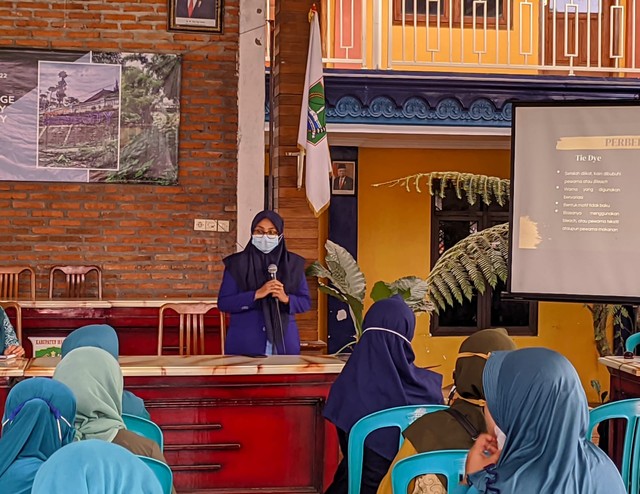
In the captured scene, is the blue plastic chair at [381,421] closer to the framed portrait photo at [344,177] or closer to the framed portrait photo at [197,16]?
the framed portrait photo at [197,16]

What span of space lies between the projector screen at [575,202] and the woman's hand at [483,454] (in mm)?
3466

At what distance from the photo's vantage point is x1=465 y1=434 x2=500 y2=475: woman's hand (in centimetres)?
225

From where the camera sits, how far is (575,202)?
18.2 ft

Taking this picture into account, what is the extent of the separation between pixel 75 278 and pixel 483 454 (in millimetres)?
6052

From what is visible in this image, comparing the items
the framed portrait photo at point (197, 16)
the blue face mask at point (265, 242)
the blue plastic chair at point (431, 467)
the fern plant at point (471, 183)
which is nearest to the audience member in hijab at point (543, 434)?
the blue plastic chair at point (431, 467)

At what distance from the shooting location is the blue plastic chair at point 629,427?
11.5 ft

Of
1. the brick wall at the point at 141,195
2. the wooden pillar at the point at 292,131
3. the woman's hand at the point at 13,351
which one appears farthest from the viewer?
the brick wall at the point at 141,195

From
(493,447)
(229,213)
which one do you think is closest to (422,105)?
(229,213)

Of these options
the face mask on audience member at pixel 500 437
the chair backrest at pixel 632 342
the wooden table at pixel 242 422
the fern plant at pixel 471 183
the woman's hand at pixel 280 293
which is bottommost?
the wooden table at pixel 242 422

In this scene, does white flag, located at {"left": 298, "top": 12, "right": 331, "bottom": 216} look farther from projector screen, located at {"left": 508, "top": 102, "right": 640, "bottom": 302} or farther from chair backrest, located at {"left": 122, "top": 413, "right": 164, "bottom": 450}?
chair backrest, located at {"left": 122, "top": 413, "right": 164, "bottom": 450}

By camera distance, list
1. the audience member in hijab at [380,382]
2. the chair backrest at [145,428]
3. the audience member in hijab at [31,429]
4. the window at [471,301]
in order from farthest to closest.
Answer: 1. the window at [471,301]
2. the audience member in hijab at [380,382]
3. the chair backrest at [145,428]
4. the audience member in hijab at [31,429]

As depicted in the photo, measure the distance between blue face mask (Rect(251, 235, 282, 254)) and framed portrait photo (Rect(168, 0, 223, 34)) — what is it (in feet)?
11.1

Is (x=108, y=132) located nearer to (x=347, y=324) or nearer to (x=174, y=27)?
(x=174, y=27)

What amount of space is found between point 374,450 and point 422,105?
5610 millimetres
